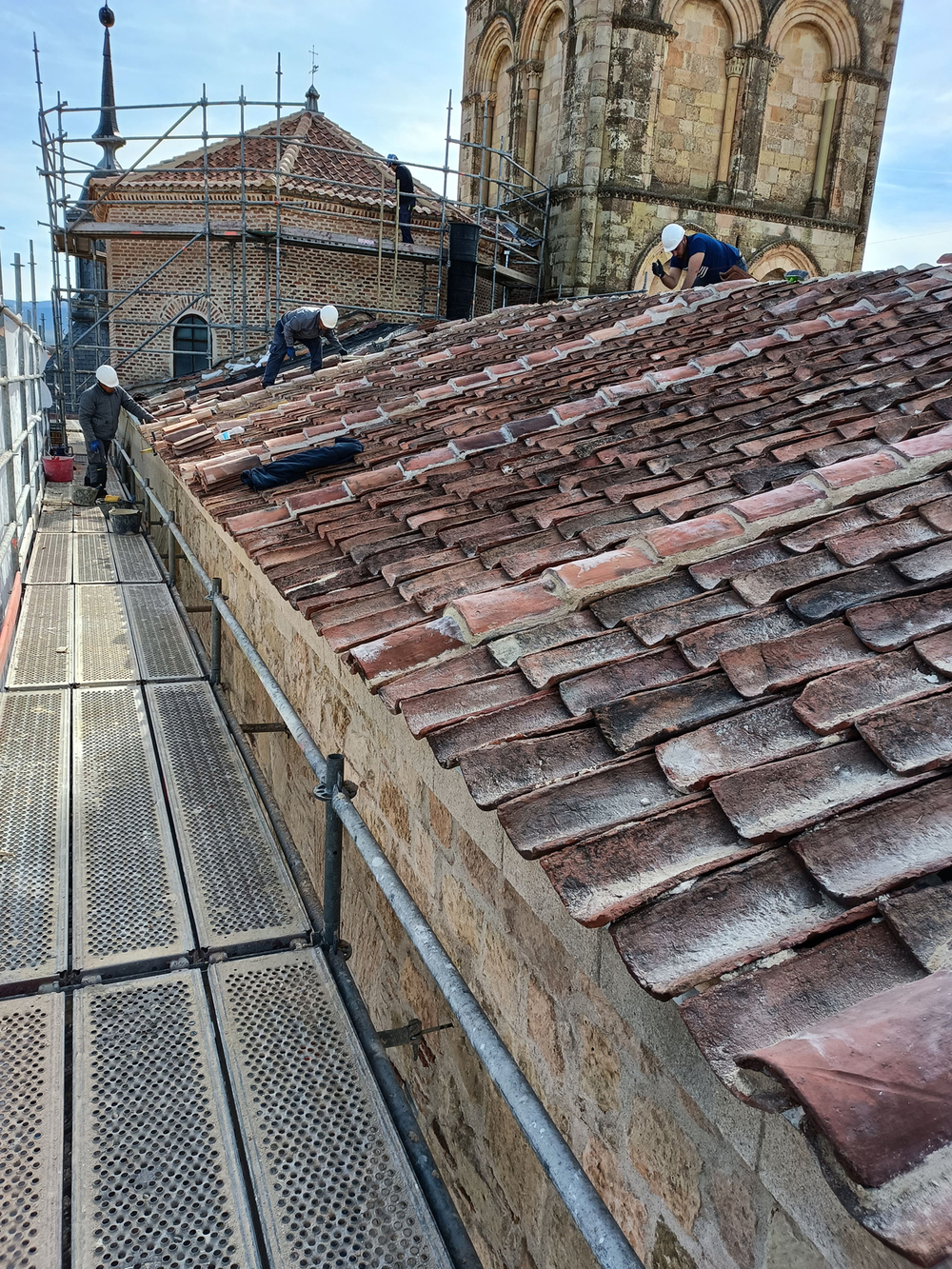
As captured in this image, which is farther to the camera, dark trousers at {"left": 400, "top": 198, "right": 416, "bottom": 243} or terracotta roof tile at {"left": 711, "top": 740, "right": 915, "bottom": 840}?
dark trousers at {"left": 400, "top": 198, "right": 416, "bottom": 243}

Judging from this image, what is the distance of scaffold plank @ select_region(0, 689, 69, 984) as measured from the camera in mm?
3387

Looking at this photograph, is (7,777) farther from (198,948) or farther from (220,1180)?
(220,1180)

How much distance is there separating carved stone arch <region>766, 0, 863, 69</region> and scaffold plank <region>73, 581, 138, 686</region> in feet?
60.3

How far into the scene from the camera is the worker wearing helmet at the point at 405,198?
1748 cm

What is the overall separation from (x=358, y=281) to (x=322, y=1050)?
17.8m

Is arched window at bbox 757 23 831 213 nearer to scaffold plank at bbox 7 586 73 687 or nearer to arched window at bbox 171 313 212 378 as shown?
arched window at bbox 171 313 212 378

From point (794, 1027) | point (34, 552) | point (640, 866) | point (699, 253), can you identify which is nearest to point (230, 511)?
point (640, 866)

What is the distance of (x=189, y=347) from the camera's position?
63.0 ft

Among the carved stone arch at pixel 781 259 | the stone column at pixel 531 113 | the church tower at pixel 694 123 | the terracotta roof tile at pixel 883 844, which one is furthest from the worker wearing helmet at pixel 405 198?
the terracotta roof tile at pixel 883 844

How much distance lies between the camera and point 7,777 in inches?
184

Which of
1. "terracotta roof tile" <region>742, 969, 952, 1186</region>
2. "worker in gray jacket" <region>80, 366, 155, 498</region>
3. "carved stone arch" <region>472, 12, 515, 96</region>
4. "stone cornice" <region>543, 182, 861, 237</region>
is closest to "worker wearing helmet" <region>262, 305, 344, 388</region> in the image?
"worker in gray jacket" <region>80, 366, 155, 498</region>

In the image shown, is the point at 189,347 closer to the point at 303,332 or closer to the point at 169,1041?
the point at 303,332

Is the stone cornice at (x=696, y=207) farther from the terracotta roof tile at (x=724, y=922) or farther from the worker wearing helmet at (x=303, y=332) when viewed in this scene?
the terracotta roof tile at (x=724, y=922)

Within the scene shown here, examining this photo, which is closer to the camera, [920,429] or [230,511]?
[920,429]
